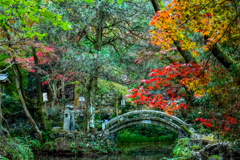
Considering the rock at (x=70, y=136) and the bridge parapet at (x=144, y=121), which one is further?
the bridge parapet at (x=144, y=121)

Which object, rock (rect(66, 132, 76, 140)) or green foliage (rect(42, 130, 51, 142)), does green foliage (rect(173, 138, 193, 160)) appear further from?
green foliage (rect(42, 130, 51, 142))

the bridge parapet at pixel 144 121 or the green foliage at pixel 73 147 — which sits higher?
the bridge parapet at pixel 144 121

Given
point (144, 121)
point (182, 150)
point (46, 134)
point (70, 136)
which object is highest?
point (144, 121)

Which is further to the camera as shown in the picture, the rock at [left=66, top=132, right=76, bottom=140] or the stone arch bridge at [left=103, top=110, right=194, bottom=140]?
the stone arch bridge at [left=103, top=110, right=194, bottom=140]

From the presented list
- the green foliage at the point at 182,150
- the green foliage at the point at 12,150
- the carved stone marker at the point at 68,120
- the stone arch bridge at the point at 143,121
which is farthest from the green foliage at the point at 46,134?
the green foliage at the point at 182,150

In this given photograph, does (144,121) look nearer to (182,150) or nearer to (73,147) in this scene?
(73,147)

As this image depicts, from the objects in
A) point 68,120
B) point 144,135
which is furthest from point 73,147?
point 144,135

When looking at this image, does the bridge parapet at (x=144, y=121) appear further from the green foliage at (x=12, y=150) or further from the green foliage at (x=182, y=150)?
the green foliage at (x=12, y=150)

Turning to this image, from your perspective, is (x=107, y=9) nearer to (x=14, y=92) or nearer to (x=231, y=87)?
(x=231, y=87)

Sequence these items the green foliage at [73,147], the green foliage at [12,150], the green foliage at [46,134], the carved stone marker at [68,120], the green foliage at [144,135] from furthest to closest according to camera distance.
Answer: the green foliage at [144,135] < the carved stone marker at [68,120] < the green foliage at [46,134] < the green foliage at [73,147] < the green foliage at [12,150]

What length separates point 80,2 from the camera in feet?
26.6

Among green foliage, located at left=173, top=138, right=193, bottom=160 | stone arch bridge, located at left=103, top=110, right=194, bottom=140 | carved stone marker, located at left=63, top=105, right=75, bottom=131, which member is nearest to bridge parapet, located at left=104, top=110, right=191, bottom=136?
stone arch bridge, located at left=103, top=110, right=194, bottom=140

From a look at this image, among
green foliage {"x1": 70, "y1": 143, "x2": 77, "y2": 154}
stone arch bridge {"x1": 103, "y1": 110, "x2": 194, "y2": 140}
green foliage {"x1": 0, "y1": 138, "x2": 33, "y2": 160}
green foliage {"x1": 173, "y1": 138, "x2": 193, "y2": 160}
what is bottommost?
green foliage {"x1": 70, "y1": 143, "x2": 77, "y2": 154}

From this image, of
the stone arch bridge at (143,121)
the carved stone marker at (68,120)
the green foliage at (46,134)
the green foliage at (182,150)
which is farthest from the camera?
the carved stone marker at (68,120)
